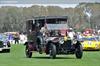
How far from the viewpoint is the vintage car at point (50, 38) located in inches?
1195

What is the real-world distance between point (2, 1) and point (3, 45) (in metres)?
47.2

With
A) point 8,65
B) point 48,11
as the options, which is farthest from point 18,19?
point 8,65

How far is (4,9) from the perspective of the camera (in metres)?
113

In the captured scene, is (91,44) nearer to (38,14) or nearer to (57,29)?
(57,29)

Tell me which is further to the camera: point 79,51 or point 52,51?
point 79,51

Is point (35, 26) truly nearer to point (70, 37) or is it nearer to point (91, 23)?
point (70, 37)

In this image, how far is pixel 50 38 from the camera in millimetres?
30609

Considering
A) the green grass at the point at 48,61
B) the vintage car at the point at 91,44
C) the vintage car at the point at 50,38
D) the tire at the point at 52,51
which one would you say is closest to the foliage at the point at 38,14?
the vintage car at the point at 91,44

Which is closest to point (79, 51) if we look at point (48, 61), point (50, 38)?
point (50, 38)

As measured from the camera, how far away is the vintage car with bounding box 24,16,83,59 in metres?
30.3

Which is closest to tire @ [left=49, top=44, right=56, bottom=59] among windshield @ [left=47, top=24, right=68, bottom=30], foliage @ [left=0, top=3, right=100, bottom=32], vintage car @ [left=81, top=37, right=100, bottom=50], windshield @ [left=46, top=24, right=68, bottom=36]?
windshield @ [left=46, top=24, right=68, bottom=36]

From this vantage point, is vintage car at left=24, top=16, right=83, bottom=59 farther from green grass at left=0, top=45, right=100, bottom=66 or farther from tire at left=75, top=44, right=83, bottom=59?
green grass at left=0, top=45, right=100, bottom=66

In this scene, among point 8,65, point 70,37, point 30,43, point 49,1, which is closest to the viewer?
point 8,65

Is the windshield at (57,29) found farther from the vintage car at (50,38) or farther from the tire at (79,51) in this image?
the tire at (79,51)
